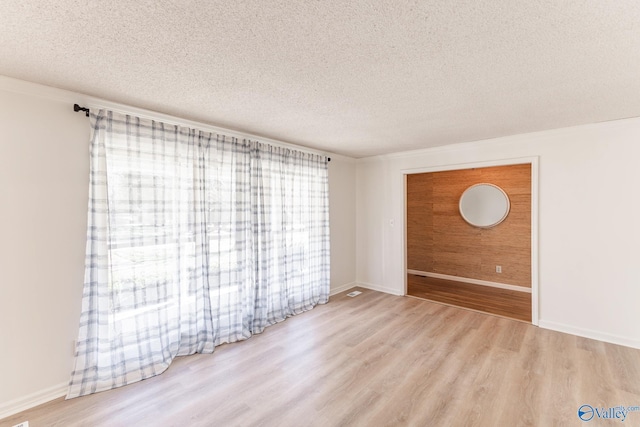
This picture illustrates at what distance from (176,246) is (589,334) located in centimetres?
446

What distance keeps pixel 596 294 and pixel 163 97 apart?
185 inches

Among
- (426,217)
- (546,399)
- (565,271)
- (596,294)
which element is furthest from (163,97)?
(426,217)

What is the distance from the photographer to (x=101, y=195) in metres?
2.25

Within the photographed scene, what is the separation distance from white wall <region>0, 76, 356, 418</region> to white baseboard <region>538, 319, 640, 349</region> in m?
4.77

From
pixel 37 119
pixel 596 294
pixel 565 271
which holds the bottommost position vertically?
pixel 596 294

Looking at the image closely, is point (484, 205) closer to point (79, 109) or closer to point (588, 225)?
point (588, 225)

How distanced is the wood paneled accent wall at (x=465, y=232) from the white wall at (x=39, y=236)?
A: 18.3 feet

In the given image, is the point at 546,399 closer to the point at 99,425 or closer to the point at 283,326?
the point at 283,326

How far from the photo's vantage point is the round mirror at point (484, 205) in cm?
503

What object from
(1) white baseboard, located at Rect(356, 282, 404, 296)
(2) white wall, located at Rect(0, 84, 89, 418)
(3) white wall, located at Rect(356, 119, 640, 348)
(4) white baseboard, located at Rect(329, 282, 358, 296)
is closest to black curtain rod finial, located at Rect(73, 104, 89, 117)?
(2) white wall, located at Rect(0, 84, 89, 418)

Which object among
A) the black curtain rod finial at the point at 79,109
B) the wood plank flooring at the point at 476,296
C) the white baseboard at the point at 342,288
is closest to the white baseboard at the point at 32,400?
the black curtain rod finial at the point at 79,109

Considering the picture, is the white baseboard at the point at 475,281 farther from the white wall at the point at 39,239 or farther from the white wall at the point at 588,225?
the white wall at the point at 39,239

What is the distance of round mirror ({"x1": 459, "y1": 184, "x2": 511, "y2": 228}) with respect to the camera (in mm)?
5031

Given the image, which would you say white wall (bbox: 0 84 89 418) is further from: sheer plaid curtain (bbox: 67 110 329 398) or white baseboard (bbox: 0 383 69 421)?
sheer plaid curtain (bbox: 67 110 329 398)
